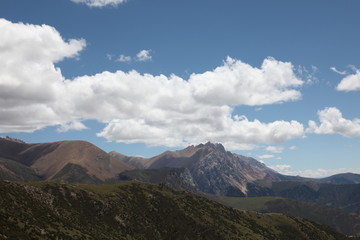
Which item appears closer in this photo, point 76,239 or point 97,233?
point 76,239

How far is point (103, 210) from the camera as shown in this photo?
198625 millimetres

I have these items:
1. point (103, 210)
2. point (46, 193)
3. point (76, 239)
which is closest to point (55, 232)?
point (76, 239)

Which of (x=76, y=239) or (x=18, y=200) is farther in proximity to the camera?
(x=18, y=200)

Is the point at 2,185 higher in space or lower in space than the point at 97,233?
higher

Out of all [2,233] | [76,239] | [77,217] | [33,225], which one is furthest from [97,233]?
[2,233]

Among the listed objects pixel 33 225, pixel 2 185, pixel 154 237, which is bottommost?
pixel 154 237

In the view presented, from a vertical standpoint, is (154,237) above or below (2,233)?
below

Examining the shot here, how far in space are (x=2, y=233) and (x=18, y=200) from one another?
53.4 meters

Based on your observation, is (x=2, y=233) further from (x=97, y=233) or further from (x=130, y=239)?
(x=130, y=239)

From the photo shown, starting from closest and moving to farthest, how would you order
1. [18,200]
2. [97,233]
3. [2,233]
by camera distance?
[2,233], [18,200], [97,233]

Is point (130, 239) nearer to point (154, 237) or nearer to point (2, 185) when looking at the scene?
point (154, 237)

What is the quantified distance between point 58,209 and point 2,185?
27.2 meters

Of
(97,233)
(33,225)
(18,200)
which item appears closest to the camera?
(33,225)

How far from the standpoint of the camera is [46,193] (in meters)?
178
